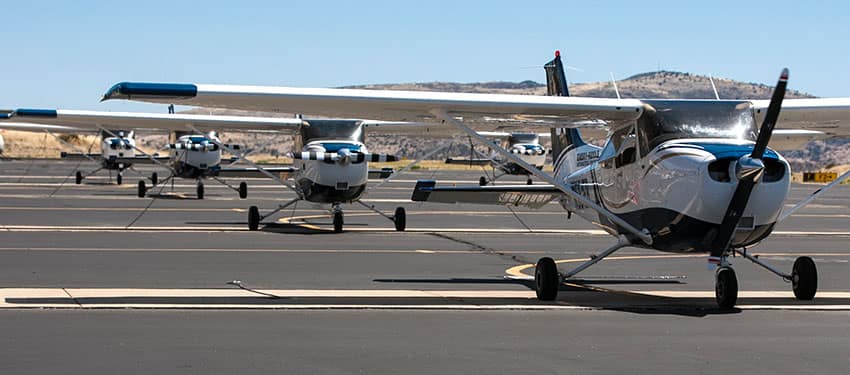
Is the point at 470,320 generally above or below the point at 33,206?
above

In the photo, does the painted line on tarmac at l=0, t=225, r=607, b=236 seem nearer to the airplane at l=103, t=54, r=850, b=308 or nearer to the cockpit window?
the cockpit window

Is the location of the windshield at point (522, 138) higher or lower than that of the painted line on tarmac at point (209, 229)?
lower

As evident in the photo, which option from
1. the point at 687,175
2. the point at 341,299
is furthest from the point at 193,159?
the point at 687,175

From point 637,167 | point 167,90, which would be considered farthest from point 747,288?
point 167,90

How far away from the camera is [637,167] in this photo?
12.9 m

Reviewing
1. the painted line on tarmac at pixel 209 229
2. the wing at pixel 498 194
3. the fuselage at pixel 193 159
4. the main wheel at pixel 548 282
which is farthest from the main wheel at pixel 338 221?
the fuselage at pixel 193 159

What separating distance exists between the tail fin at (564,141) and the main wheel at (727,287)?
3454 mm

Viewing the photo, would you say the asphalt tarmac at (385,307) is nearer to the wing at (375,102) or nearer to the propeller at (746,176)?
the propeller at (746,176)

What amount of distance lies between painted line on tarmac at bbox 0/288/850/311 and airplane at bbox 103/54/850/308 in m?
0.45

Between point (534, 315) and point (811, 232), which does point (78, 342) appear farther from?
point (811, 232)

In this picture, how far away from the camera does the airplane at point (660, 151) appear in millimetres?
11445

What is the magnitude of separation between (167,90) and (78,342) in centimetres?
371

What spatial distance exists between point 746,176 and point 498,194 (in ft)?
18.1

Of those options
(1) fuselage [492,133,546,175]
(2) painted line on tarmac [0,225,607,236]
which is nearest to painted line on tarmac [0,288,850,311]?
(2) painted line on tarmac [0,225,607,236]
